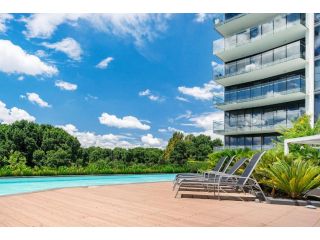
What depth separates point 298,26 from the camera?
80.6 feet

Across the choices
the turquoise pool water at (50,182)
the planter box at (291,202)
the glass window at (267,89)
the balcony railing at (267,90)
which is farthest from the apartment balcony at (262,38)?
the planter box at (291,202)

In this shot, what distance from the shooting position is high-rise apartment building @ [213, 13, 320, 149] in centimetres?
2461

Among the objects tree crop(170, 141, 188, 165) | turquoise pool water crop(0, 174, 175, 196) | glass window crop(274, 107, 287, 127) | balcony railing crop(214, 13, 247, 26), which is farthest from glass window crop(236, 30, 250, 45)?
turquoise pool water crop(0, 174, 175, 196)

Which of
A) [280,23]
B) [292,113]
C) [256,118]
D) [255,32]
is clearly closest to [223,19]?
[255,32]

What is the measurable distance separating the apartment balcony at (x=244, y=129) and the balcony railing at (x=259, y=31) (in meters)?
6.96

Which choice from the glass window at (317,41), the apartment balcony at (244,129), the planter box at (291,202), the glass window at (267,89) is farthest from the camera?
the glass window at (267,89)

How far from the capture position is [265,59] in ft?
89.1

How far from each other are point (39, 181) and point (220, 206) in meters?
14.6

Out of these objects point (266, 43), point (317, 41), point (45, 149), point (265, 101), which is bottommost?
point (45, 149)

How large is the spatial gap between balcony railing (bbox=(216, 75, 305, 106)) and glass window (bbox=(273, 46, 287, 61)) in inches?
65.7

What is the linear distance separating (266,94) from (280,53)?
3296mm

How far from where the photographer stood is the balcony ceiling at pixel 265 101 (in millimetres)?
24739

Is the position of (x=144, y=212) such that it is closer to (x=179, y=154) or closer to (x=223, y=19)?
(x=223, y=19)

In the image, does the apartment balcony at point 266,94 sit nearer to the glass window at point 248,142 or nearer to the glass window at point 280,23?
the glass window at point 248,142
